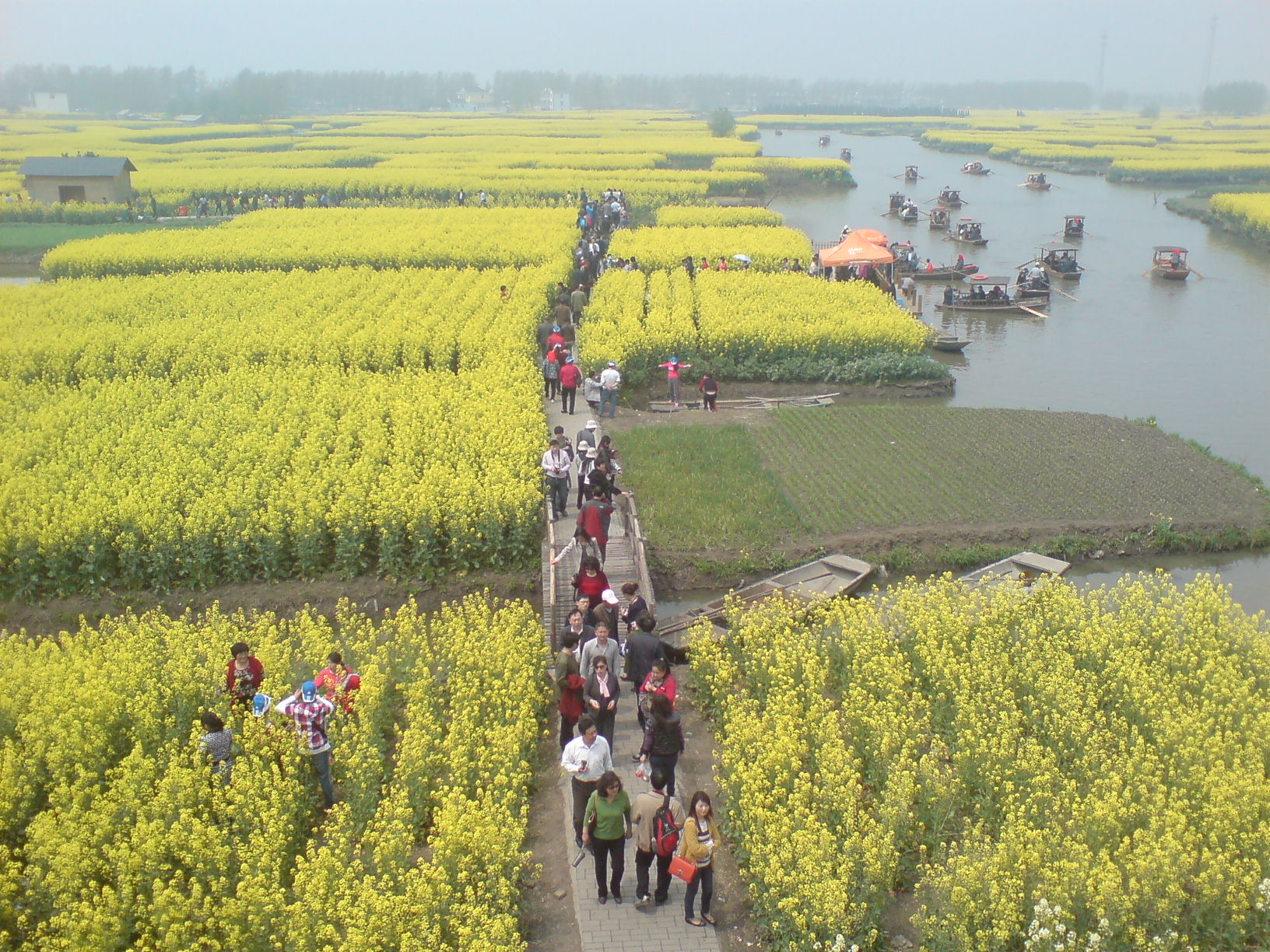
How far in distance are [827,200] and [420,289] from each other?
45.8 metres

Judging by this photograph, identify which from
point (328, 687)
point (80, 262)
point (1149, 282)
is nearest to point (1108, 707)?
point (328, 687)

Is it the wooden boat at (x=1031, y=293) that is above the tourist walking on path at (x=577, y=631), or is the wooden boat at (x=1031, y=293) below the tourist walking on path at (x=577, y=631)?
above

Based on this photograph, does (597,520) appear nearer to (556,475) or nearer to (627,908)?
(556,475)

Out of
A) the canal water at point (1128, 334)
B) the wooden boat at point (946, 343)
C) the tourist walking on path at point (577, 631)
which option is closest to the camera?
the tourist walking on path at point (577, 631)

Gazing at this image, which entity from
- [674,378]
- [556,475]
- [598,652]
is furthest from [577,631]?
[674,378]

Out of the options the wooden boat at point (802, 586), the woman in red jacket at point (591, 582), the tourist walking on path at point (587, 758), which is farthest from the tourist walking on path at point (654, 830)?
the wooden boat at point (802, 586)

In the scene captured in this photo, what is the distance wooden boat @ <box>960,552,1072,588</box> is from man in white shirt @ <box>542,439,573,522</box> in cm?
652

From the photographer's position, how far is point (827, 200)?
2953 inches

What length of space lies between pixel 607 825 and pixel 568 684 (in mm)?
2254

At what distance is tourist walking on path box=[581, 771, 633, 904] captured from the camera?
32.0 ft

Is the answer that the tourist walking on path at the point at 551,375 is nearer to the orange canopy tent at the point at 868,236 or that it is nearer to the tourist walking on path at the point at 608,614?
the tourist walking on path at the point at 608,614

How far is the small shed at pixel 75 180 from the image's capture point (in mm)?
58062

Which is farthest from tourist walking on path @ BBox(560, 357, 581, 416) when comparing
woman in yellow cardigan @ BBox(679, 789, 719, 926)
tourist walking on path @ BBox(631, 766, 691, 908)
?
woman in yellow cardigan @ BBox(679, 789, 719, 926)

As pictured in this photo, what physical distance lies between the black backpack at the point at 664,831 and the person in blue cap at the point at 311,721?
3712mm
